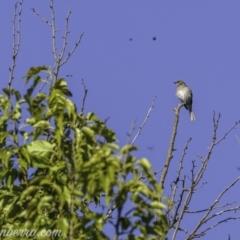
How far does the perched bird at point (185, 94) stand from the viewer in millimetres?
18344

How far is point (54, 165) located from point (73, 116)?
0.28 m

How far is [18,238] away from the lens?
12.8 feet

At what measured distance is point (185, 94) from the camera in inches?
752

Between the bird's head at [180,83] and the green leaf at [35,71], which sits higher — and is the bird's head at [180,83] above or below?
above

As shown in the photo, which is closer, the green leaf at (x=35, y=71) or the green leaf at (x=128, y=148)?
the green leaf at (x=128, y=148)

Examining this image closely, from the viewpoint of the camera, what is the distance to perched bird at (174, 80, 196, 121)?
18344 mm

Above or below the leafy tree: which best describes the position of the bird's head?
above

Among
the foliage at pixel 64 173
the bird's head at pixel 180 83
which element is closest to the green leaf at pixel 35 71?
the foliage at pixel 64 173

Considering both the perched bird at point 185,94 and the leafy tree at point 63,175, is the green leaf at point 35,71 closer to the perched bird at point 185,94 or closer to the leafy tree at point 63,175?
the leafy tree at point 63,175

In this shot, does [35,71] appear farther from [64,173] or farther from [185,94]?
[185,94]

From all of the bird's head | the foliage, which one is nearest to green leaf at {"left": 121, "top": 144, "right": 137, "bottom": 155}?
the foliage

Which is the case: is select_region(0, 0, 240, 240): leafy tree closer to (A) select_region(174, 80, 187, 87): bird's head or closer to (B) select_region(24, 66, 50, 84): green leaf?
(B) select_region(24, 66, 50, 84): green leaf

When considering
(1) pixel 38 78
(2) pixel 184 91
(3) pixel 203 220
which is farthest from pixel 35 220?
(2) pixel 184 91

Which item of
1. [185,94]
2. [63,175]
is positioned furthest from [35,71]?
[185,94]
